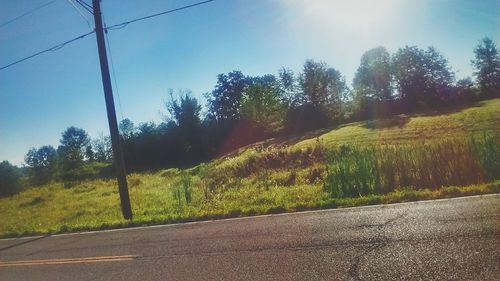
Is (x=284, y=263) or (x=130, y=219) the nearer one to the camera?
(x=284, y=263)

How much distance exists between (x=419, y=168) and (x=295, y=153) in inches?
623

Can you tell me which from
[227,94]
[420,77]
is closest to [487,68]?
[420,77]

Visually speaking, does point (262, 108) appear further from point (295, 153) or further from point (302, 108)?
point (295, 153)

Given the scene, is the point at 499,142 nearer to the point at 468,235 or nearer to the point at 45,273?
the point at 468,235

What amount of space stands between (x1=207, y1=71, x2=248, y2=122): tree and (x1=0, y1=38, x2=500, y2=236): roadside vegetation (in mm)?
262

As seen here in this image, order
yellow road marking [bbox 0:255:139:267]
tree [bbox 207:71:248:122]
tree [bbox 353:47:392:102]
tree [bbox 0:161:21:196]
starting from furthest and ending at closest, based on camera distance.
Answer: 1. tree [bbox 207:71:248:122]
2. tree [bbox 353:47:392:102]
3. tree [bbox 0:161:21:196]
4. yellow road marking [bbox 0:255:139:267]

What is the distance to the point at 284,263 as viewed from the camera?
650 cm

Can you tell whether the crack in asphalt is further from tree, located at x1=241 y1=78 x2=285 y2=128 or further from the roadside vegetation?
tree, located at x1=241 y1=78 x2=285 y2=128

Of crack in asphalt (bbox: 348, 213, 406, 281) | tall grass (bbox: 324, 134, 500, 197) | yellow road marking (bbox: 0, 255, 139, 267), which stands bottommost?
yellow road marking (bbox: 0, 255, 139, 267)

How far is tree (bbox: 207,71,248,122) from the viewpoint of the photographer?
10350cm

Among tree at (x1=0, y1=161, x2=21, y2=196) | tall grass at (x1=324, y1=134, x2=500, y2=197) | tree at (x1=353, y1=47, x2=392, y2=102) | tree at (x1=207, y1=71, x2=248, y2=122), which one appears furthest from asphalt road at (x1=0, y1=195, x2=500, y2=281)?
tree at (x1=207, y1=71, x2=248, y2=122)

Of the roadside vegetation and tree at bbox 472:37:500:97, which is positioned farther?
tree at bbox 472:37:500:97

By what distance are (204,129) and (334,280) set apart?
68312 mm

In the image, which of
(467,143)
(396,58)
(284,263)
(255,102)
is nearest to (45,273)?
(284,263)
